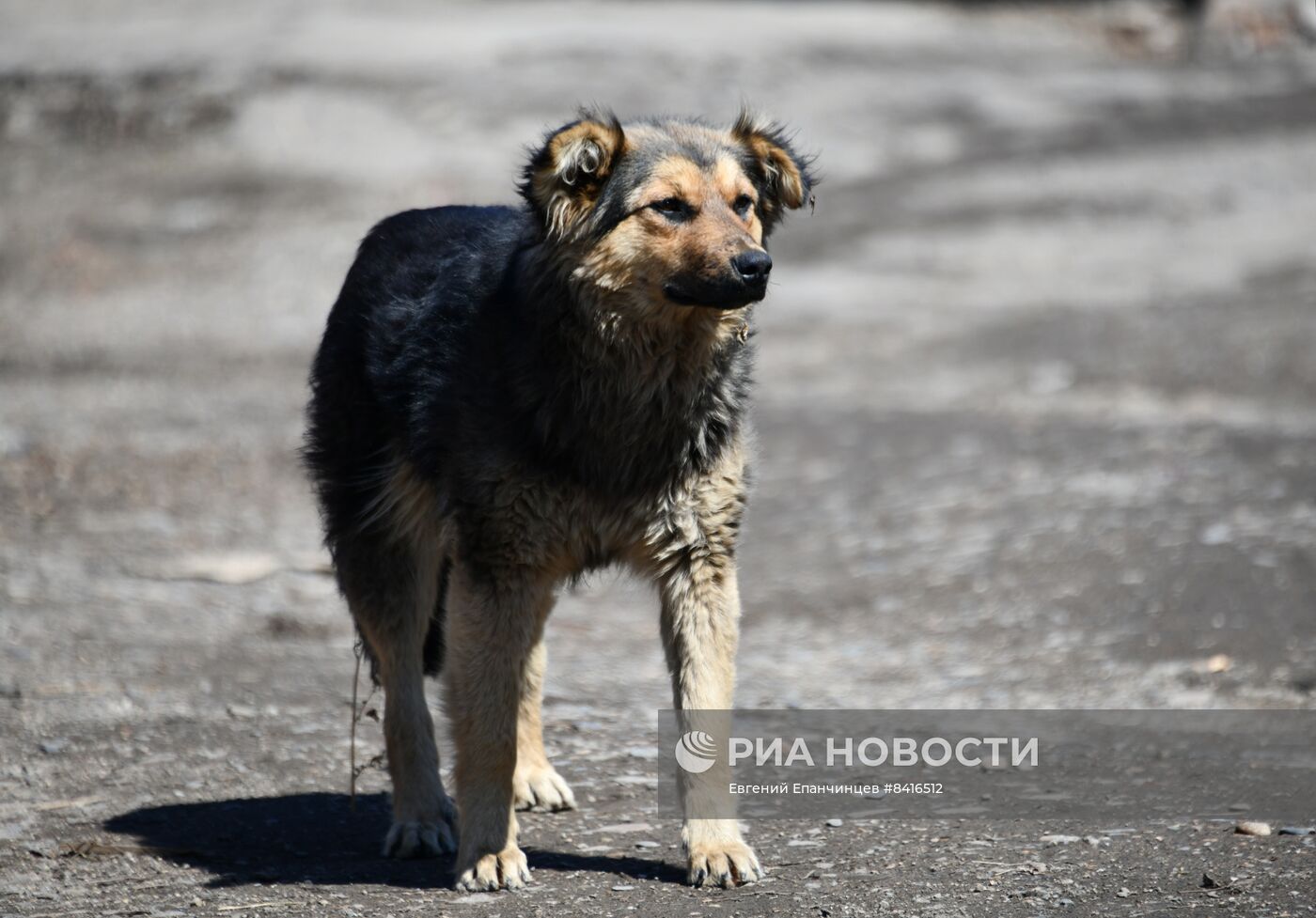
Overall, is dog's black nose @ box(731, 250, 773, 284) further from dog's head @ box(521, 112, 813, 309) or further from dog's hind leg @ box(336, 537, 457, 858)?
dog's hind leg @ box(336, 537, 457, 858)

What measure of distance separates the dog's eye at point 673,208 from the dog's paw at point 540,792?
7.15 feet

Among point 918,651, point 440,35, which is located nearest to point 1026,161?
point 440,35

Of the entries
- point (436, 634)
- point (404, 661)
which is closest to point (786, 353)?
point (436, 634)

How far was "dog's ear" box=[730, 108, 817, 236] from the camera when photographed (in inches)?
215

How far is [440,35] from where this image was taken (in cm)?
2048

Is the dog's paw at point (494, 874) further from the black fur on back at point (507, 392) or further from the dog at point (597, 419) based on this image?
the black fur on back at point (507, 392)

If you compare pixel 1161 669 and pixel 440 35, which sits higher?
pixel 440 35

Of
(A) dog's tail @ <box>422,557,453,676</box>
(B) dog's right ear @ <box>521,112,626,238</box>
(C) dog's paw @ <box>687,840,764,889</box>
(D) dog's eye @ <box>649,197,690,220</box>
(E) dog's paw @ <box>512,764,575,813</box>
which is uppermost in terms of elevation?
(B) dog's right ear @ <box>521,112,626,238</box>

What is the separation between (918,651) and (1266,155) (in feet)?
39.0

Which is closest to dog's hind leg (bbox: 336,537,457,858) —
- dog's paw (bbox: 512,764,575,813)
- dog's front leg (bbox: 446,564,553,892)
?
dog's paw (bbox: 512,764,575,813)

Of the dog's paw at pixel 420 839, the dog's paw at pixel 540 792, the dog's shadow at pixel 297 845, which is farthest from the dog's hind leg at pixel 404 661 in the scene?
the dog's paw at pixel 540 792

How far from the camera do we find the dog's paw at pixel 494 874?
4.97 metres

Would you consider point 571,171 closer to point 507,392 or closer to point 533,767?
point 507,392

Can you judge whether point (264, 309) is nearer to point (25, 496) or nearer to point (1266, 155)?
point (25, 496)
